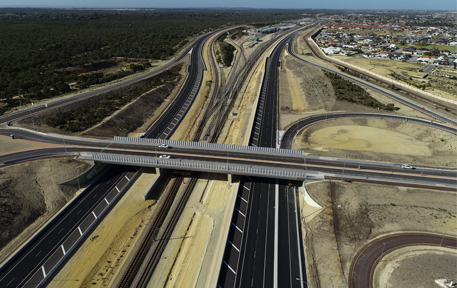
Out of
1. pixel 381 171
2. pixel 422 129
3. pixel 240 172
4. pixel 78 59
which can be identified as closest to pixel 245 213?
pixel 240 172

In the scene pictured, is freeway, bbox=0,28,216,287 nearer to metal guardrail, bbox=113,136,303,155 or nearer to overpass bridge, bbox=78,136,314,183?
→ overpass bridge, bbox=78,136,314,183

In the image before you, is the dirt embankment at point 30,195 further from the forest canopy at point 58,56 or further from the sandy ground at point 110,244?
the forest canopy at point 58,56

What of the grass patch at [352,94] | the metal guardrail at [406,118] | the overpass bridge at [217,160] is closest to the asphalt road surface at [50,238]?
the overpass bridge at [217,160]

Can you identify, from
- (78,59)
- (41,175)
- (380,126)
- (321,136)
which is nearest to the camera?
(41,175)

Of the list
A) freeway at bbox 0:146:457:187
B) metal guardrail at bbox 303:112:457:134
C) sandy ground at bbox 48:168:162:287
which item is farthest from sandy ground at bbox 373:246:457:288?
metal guardrail at bbox 303:112:457:134

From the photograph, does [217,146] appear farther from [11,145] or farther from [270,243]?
[11,145]

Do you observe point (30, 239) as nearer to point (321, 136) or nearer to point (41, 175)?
point (41, 175)
